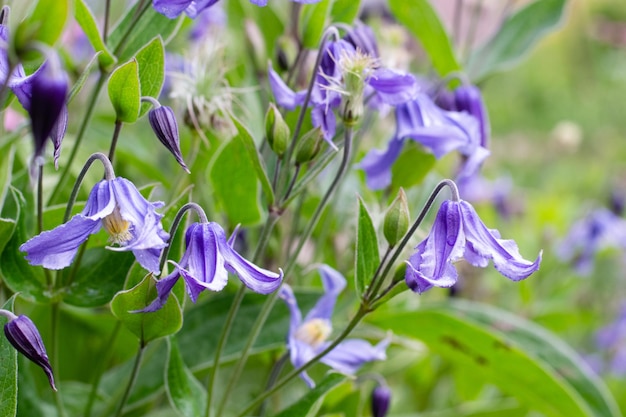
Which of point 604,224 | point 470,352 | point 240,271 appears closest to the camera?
point 240,271

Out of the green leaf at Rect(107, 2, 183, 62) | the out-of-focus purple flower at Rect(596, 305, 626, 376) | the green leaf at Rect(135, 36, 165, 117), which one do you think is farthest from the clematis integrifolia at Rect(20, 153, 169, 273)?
the out-of-focus purple flower at Rect(596, 305, 626, 376)

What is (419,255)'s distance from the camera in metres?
0.50

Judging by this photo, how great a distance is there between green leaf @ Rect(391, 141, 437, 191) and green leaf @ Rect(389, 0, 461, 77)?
16cm

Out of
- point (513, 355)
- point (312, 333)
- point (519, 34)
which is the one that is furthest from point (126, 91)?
point (519, 34)

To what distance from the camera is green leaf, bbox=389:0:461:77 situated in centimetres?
87

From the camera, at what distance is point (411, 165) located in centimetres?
78

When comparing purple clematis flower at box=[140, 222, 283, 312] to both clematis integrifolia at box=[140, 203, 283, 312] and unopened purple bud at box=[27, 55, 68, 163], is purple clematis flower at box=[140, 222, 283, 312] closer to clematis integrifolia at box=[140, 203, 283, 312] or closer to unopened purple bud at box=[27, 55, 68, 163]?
clematis integrifolia at box=[140, 203, 283, 312]

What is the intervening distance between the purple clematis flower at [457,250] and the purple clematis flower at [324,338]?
169 millimetres

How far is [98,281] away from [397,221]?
8.7 inches

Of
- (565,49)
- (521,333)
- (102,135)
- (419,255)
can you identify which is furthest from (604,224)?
(565,49)

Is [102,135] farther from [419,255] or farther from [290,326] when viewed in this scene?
[419,255]

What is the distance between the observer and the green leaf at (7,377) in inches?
19.5

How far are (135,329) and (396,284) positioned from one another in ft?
0.56

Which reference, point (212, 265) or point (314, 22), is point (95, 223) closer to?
point (212, 265)
